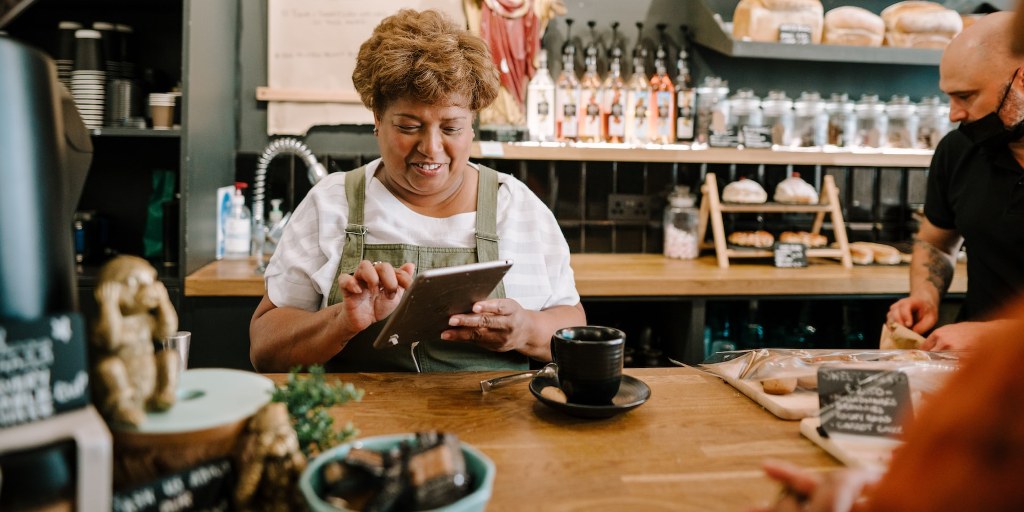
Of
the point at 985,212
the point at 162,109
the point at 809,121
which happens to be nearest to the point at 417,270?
the point at 162,109

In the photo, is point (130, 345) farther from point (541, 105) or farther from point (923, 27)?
point (923, 27)

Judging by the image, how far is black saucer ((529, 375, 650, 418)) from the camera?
3.80 feet

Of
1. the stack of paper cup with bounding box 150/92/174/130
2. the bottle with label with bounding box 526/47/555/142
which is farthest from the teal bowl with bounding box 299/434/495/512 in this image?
the bottle with label with bounding box 526/47/555/142

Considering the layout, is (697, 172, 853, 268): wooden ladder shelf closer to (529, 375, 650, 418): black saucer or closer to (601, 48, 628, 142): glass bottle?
(601, 48, 628, 142): glass bottle

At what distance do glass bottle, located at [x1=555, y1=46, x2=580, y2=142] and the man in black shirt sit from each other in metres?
1.40

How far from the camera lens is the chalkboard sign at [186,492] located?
27.2 inches

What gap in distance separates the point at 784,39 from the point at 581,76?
2.90 feet

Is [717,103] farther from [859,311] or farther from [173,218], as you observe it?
[173,218]

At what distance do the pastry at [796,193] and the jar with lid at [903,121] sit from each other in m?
0.56

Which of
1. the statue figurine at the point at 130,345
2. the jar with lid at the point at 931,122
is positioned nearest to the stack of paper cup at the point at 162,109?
the statue figurine at the point at 130,345

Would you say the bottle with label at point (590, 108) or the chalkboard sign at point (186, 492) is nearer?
the chalkboard sign at point (186, 492)

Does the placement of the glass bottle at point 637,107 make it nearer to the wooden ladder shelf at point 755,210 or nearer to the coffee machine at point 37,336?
the wooden ladder shelf at point 755,210

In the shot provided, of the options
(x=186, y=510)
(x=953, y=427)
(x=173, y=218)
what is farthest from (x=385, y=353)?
(x=173, y=218)

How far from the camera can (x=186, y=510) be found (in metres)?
0.72
